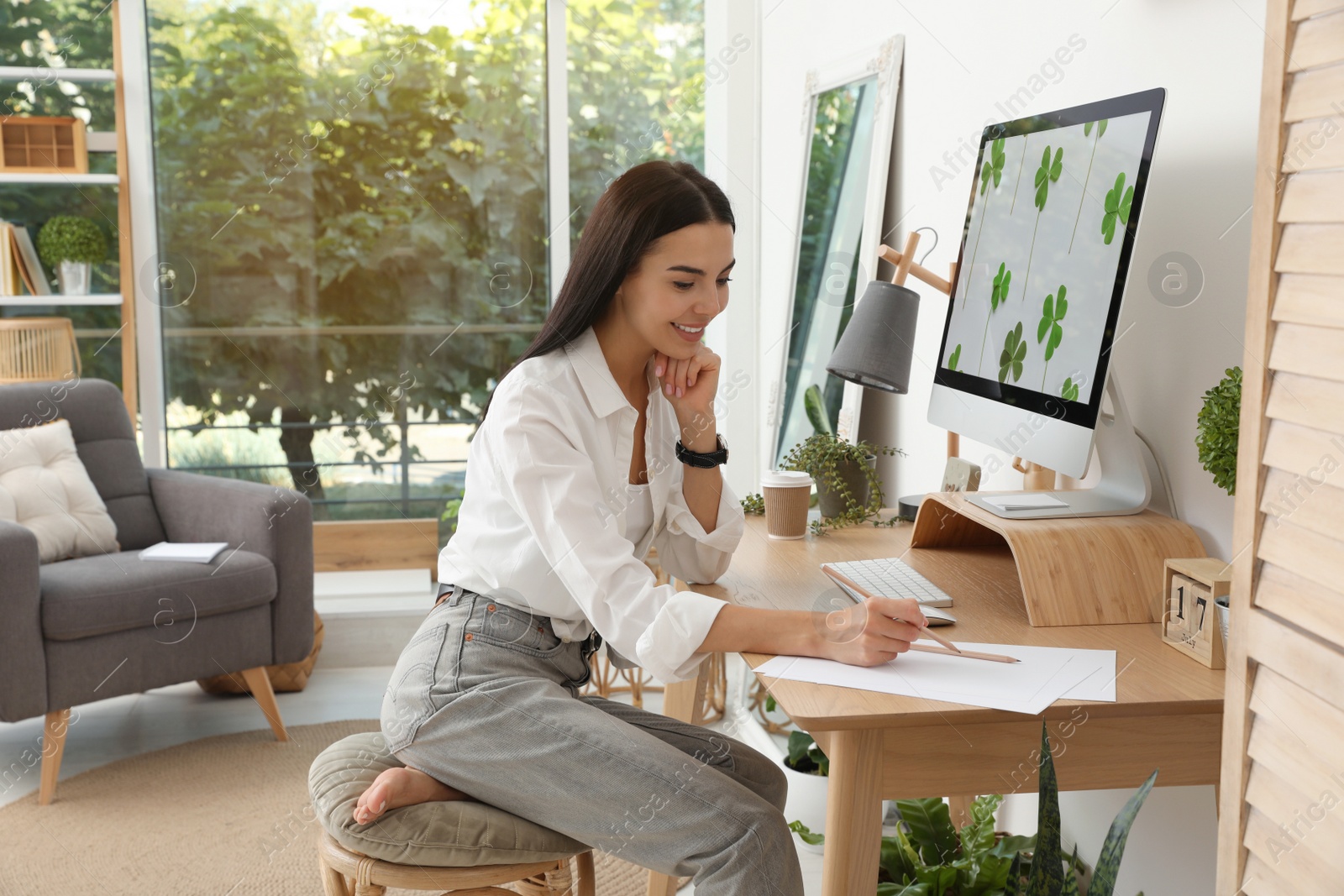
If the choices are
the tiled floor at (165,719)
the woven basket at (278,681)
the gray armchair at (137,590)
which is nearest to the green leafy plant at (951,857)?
the tiled floor at (165,719)

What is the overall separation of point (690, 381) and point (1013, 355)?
→ 47 cm

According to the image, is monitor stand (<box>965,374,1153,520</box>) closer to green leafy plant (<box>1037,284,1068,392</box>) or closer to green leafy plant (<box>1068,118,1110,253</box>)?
green leafy plant (<box>1037,284,1068,392</box>)

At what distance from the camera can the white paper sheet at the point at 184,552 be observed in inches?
109

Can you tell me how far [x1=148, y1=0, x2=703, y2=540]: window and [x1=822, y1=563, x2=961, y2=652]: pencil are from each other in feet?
8.68

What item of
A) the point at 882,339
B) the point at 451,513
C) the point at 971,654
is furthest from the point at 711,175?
the point at 971,654

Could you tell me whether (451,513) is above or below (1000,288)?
below

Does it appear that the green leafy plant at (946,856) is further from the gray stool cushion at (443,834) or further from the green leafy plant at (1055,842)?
the gray stool cushion at (443,834)

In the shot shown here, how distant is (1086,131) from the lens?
1.46 m

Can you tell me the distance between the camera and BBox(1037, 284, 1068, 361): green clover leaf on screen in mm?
1471

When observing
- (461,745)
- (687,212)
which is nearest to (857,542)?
(687,212)

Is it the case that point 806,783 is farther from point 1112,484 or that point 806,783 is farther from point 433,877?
point 433,877

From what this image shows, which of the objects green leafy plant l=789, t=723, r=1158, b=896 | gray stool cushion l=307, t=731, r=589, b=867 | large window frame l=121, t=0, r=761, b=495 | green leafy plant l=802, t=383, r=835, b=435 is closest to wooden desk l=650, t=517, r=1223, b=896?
green leafy plant l=789, t=723, r=1158, b=896

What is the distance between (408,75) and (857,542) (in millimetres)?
2794

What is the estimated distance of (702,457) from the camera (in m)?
1.64
